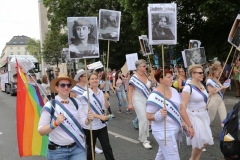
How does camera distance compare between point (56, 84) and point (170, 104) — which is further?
point (170, 104)

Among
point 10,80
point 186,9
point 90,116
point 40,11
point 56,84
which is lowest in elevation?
point 10,80

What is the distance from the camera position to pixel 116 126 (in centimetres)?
767

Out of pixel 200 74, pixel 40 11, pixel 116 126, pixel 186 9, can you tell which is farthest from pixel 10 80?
pixel 40 11

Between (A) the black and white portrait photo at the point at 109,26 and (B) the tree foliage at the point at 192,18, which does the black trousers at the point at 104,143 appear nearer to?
(A) the black and white portrait photo at the point at 109,26

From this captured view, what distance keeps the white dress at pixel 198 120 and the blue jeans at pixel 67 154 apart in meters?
1.71

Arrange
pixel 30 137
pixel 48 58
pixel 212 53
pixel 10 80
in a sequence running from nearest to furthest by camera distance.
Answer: pixel 30 137 < pixel 212 53 < pixel 10 80 < pixel 48 58

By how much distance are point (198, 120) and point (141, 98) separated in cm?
181

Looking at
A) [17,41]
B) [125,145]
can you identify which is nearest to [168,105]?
[125,145]

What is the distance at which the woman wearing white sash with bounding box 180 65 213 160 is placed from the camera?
12.7 feet

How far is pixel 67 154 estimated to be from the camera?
3037mm

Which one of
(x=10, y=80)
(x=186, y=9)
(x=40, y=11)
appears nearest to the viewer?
(x=186, y=9)

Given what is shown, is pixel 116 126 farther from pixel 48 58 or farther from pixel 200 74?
pixel 48 58

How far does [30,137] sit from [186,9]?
12.2 m

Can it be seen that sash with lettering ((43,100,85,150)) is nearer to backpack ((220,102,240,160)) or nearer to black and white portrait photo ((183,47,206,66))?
backpack ((220,102,240,160))
